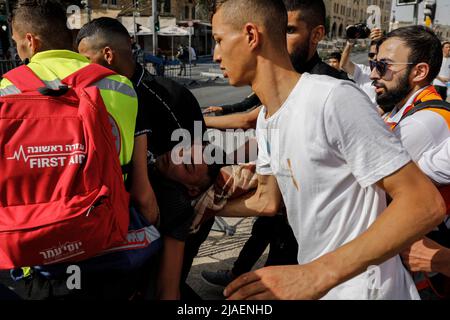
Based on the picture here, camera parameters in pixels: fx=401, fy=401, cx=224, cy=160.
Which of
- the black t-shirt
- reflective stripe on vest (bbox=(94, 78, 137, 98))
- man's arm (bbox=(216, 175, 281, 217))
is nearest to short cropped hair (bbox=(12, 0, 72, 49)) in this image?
the black t-shirt

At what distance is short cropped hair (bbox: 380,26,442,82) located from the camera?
8.01ft

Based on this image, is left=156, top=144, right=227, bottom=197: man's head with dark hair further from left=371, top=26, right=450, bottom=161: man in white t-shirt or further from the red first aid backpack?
left=371, top=26, right=450, bottom=161: man in white t-shirt

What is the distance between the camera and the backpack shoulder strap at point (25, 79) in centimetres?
161

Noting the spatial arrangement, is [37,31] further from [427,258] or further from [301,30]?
[427,258]

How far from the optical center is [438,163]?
195cm

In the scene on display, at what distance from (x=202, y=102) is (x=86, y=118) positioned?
1255 centimetres

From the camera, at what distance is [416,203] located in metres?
1.19

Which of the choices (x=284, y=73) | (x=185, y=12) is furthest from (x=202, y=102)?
(x=185, y=12)

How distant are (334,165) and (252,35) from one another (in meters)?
0.60

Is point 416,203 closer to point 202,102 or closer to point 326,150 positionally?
point 326,150

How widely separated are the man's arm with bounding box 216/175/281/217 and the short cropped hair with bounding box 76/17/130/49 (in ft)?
4.30

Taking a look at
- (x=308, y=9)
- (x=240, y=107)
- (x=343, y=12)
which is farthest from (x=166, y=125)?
(x=343, y=12)

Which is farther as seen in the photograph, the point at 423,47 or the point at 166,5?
the point at 166,5

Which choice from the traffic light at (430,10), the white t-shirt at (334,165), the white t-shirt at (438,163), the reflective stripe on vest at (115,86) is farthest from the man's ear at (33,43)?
the traffic light at (430,10)
